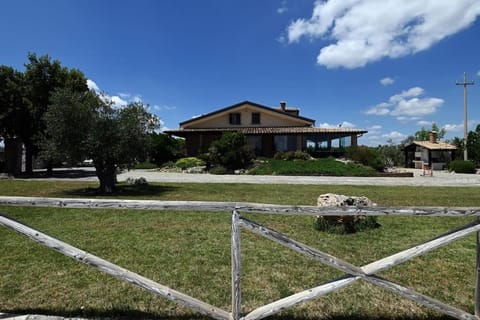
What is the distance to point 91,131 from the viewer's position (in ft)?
40.1

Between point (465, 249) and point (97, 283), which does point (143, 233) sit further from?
point (465, 249)

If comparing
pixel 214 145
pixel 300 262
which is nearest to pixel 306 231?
pixel 300 262

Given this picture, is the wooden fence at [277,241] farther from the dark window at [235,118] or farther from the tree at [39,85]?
the dark window at [235,118]

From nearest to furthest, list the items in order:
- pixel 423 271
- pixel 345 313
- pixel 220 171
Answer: pixel 345 313, pixel 423 271, pixel 220 171

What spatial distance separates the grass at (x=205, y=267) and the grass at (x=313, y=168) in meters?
14.5

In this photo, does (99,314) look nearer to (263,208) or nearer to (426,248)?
(263,208)

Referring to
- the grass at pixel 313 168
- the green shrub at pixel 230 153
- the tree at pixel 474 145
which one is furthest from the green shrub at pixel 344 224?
the tree at pixel 474 145

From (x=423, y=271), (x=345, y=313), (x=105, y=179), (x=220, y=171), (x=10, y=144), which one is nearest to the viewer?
(x=345, y=313)

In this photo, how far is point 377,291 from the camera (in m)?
3.97

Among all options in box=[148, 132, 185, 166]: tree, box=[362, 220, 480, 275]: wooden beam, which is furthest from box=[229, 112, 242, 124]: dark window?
box=[362, 220, 480, 275]: wooden beam

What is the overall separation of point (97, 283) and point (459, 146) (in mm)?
37567

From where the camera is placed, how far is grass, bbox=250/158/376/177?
2223cm

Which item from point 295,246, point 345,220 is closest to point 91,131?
point 345,220

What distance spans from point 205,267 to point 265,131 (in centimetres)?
2603
